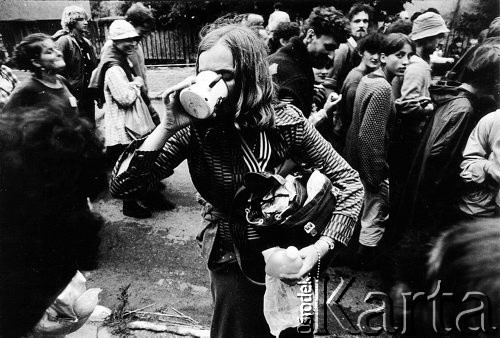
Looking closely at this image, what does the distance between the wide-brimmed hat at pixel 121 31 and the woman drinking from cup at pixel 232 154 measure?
102 inches

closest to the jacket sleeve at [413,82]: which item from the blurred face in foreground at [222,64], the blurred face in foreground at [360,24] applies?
the blurred face in foreground at [360,24]

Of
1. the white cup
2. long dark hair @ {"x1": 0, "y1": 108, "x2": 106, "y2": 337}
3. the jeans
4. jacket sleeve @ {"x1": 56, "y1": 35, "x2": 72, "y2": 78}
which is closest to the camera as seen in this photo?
long dark hair @ {"x1": 0, "y1": 108, "x2": 106, "y2": 337}

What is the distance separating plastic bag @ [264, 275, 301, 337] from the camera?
150 centimetres

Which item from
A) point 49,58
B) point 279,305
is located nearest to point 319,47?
point 49,58

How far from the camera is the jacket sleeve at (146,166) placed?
147 centimetres

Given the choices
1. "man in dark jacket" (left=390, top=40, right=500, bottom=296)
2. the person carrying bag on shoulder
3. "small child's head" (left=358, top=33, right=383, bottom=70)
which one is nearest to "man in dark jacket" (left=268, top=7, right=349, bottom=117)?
"small child's head" (left=358, top=33, right=383, bottom=70)

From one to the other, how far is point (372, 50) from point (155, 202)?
8.17ft

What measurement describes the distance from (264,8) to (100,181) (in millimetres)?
7532

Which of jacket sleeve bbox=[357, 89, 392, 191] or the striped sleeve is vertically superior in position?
the striped sleeve

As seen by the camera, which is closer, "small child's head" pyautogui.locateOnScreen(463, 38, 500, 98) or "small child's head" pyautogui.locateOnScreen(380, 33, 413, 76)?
"small child's head" pyautogui.locateOnScreen(463, 38, 500, 98)

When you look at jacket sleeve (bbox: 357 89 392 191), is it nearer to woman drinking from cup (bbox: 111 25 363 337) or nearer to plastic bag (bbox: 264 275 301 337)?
woman drinking from cup (bbox: 111 25 363 337)

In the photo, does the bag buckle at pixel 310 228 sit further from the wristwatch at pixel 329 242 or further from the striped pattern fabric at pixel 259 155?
the striped pattern fabric at pixel 259 155

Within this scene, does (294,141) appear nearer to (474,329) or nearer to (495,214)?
(474,329)

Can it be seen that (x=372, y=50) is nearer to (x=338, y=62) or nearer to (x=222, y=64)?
(x=338, y=62)
